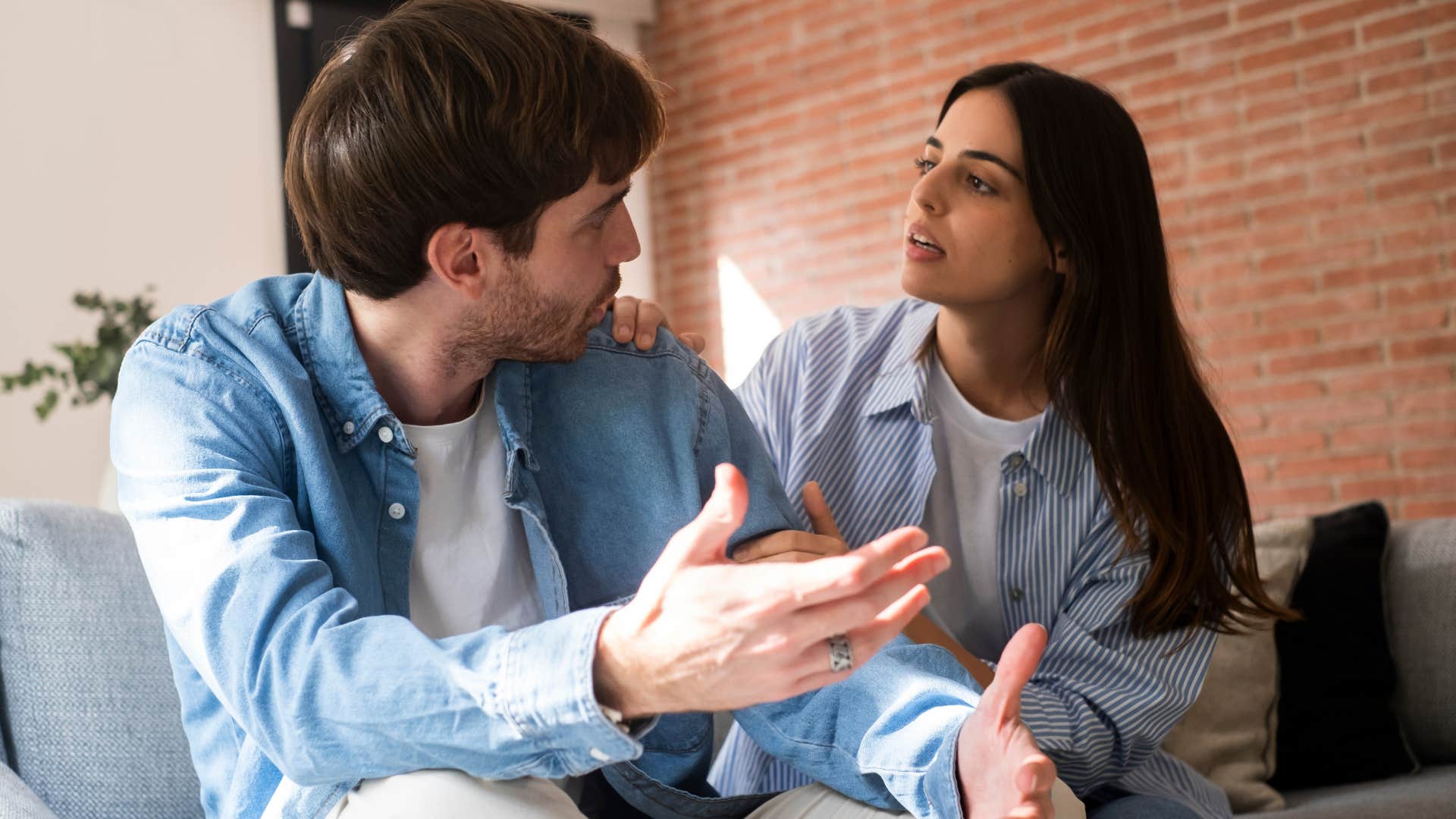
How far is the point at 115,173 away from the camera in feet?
15.1

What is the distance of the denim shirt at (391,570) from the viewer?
3.16ft

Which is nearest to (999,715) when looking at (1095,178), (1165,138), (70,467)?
(1095,178)

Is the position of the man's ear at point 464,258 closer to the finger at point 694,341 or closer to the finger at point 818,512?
the finger at point 694,341

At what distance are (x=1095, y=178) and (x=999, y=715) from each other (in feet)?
2.94

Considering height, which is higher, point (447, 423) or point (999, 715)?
point (447, 423)

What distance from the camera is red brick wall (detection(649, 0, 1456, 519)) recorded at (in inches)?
150

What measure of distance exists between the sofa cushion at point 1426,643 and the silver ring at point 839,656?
1.77 metres

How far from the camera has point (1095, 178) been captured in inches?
69.2

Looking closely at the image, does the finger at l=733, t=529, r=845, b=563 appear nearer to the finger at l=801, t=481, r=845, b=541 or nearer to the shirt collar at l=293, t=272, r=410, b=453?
the finger at l=801, t=481, r=845, b=541

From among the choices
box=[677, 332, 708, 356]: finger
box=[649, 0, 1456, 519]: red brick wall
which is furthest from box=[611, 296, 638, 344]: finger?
box=[649, 0, 1456, 519]: red brick wall

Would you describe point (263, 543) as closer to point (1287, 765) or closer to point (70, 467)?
point (1287, 765)

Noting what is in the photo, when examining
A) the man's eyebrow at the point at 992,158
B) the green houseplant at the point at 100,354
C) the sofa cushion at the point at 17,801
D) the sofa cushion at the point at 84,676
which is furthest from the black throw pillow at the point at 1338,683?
the green houseplant at the point at 100,354

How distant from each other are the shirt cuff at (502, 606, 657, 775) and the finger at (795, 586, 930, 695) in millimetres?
136

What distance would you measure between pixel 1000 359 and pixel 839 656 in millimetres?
1000
